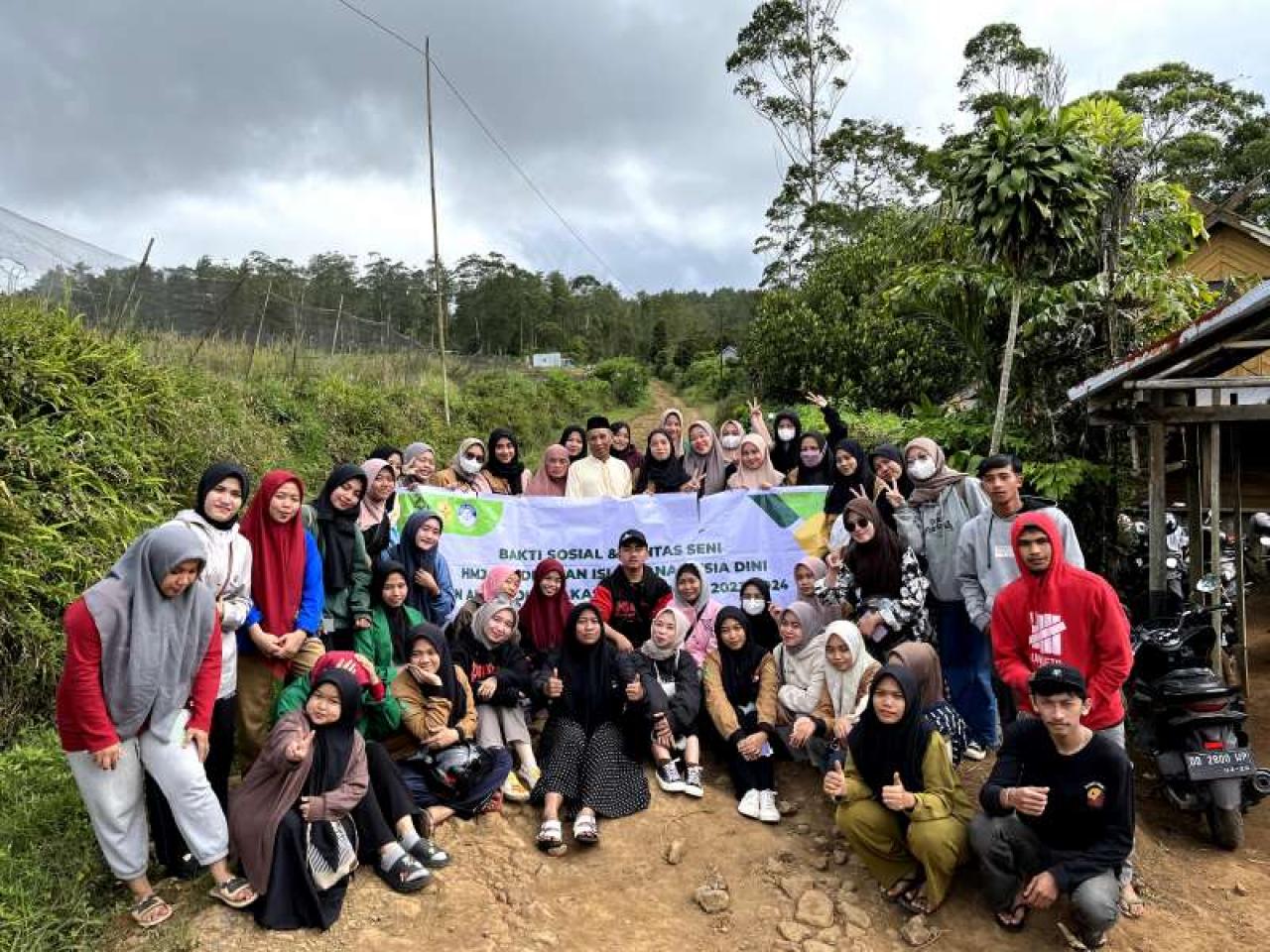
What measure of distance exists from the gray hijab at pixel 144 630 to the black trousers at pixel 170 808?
0.36 m

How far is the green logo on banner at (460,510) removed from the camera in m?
5.43

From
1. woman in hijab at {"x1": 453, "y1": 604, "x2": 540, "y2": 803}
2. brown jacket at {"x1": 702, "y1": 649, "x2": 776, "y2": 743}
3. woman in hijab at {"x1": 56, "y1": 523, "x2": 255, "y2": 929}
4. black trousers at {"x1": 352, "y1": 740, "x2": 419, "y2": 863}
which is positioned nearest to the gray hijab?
woman in hijab at {"x1": 56, "y1": 523, "x2": 255, "y2": 929}

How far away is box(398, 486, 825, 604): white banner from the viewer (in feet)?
18.2

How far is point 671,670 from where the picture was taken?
457 centimetres

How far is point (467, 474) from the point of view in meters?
5.80

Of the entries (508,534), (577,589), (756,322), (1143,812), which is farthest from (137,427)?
(756,322)

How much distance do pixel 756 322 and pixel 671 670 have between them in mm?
13680

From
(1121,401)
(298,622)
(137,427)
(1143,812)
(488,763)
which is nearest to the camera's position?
(298,622)

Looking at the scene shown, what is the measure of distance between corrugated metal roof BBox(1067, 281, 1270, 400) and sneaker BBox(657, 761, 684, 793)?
374cm

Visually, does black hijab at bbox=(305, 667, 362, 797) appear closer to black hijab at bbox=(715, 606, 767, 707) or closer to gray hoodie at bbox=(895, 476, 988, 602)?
black hijab at bbox=(715, 606, 767, 707)

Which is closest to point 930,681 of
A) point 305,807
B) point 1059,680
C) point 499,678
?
point 1059,680

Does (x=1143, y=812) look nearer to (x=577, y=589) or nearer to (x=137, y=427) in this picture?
(x=577, y=589)

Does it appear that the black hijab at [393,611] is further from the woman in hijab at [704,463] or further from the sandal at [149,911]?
the woman in hijab at [704,463]

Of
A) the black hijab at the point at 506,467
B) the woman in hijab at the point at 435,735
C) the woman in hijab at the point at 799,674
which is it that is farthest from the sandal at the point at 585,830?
the black hijab at the point at 506,467
